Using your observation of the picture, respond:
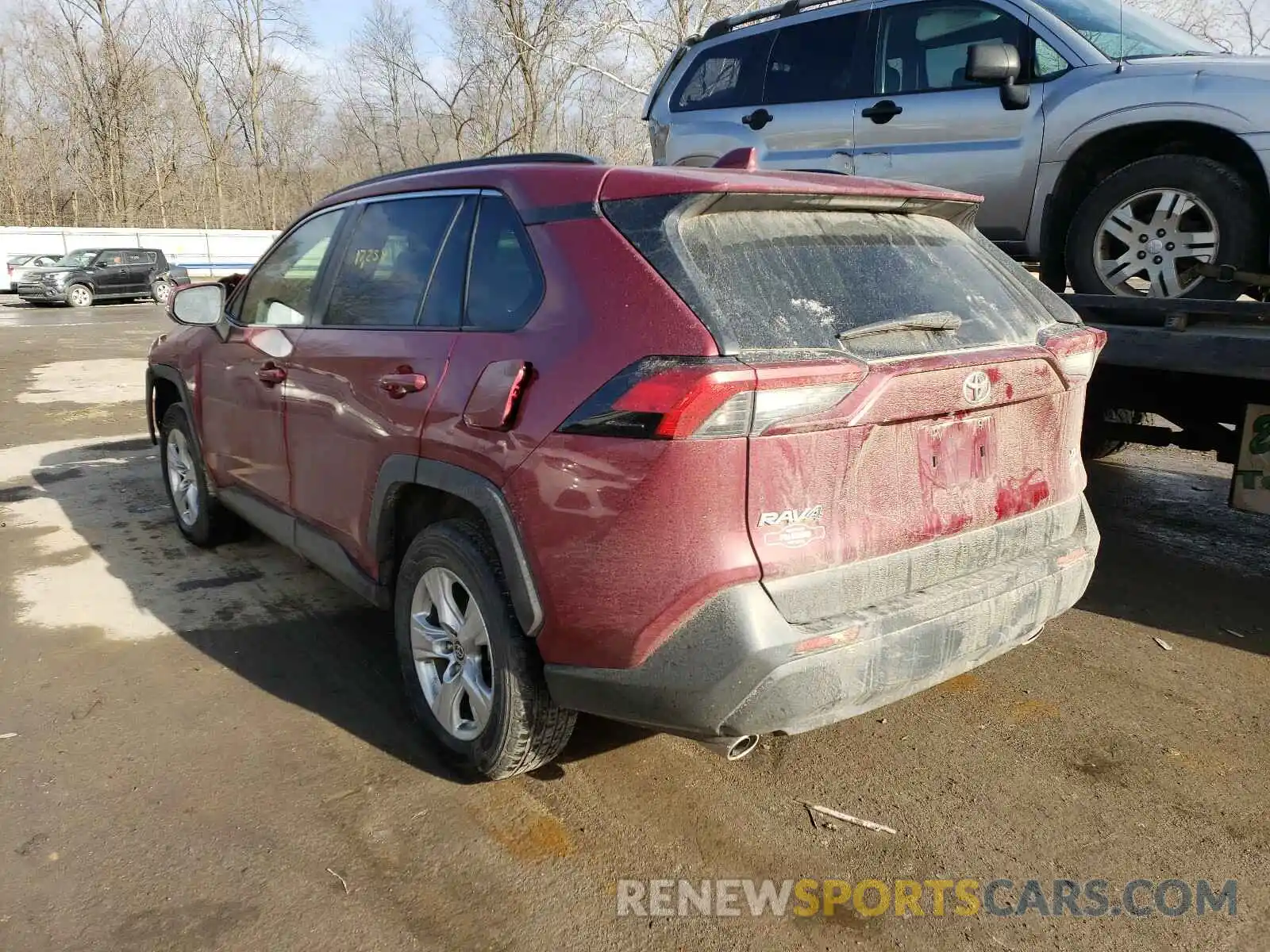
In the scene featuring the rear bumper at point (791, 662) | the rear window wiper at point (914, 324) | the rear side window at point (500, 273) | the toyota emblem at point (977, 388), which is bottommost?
the rear bumper at point (791, 662)

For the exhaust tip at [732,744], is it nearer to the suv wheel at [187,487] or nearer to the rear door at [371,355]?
the rear door at [371,355]

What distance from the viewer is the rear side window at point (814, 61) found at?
20.1 ft

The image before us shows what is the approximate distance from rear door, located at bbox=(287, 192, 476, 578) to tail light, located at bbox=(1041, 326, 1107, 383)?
5.87 feet

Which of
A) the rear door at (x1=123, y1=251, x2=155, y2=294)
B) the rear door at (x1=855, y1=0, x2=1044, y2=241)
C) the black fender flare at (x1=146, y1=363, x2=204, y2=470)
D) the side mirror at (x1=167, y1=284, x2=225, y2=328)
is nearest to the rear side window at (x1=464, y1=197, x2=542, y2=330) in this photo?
the side mirror at (x1=167, y1=284, x2=225, y2=328)

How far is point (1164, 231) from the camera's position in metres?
4.59

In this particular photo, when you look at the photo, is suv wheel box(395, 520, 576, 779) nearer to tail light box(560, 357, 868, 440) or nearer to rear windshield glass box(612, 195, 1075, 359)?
tail light box(560, 357, 868, 440)

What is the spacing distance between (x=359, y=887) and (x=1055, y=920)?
70.0 inches

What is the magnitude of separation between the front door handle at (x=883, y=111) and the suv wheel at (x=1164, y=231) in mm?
1458

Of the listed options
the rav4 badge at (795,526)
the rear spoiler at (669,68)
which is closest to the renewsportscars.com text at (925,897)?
the rav4 badge at (795,526)

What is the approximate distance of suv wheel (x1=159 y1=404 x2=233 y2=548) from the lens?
5004 millimetres

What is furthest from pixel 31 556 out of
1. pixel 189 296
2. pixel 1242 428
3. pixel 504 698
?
pixel 1242 428

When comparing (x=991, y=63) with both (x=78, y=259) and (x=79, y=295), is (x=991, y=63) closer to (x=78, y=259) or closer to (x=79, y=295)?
(x=79, y=295)

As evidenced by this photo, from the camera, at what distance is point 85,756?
125 inches

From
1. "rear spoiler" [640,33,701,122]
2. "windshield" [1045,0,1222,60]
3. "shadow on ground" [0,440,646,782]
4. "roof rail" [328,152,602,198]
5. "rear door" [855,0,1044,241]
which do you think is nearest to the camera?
"roof rail" [328,152,602,198]
